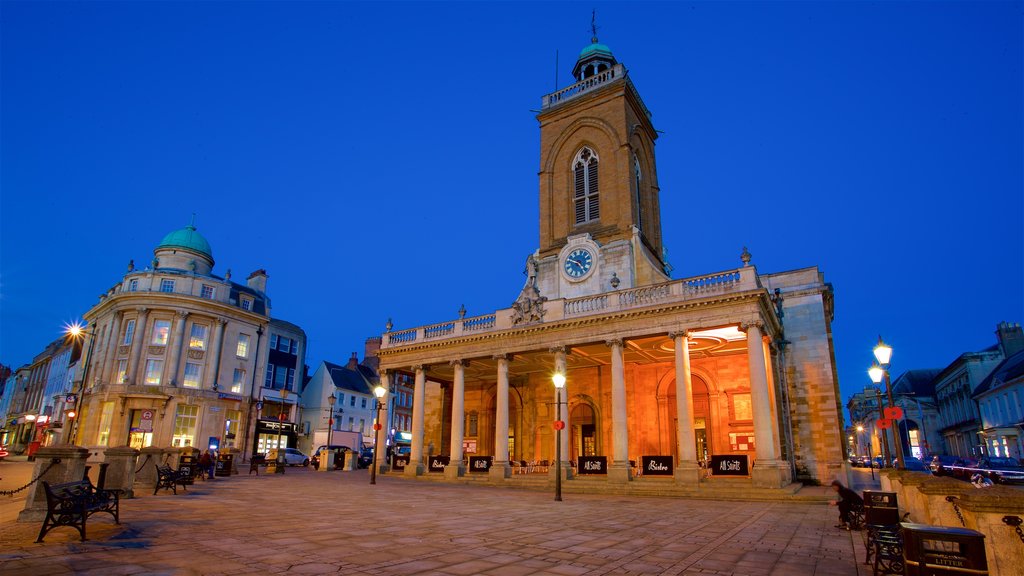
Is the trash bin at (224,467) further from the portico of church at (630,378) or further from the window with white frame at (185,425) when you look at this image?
the window with white frame at (185,425)

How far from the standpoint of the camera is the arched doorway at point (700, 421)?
29.0 meters

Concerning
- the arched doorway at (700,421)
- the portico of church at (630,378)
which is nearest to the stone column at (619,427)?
the portico of church at (630,378)

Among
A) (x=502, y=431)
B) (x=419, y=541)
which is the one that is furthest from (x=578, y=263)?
(x=419, y=541)

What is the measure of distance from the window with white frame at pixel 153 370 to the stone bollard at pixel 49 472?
34.8 metres

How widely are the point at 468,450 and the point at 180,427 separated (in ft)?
70.7

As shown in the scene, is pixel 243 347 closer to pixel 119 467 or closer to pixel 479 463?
pixel 479 463

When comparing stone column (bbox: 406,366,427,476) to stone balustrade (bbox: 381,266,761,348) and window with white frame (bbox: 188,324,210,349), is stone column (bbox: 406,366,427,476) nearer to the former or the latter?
stone balustrade (bbox: 381,266,761,348)

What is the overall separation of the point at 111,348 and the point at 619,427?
3808 cm

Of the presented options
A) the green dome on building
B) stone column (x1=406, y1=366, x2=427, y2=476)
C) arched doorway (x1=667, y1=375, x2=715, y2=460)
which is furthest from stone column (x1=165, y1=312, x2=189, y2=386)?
arched doorway (x1=667, y1=375, x2=715, y2=460)

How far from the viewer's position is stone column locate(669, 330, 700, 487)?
21.3 m

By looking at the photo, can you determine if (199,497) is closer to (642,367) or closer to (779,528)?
(779,528)

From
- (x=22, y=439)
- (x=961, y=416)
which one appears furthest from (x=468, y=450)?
(x=961, y=416)

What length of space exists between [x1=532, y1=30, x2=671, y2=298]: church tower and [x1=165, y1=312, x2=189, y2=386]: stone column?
27.3 m

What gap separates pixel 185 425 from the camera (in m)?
39.8
